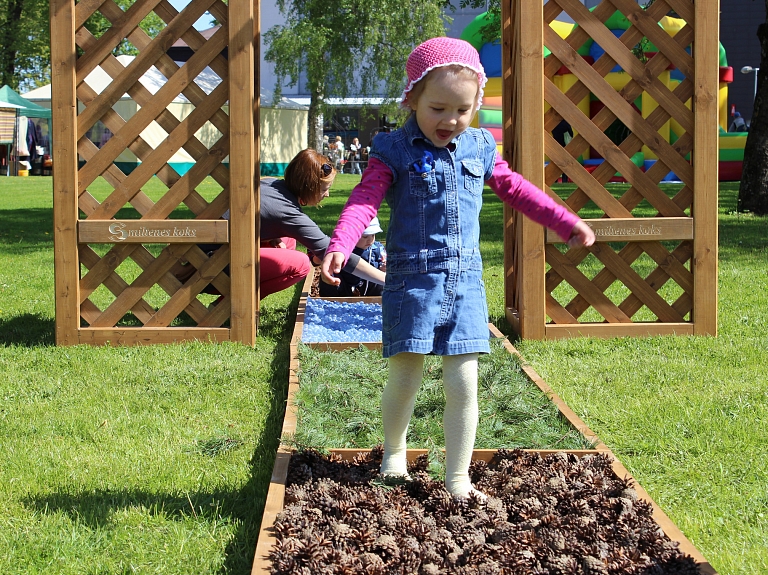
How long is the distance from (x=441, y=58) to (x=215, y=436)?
1.95m

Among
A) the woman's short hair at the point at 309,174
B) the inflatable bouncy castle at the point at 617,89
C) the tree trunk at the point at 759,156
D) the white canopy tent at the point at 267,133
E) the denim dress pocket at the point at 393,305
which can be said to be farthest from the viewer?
the white canopy tent at the point at 267,133

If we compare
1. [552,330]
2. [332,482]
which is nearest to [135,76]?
[552,330]

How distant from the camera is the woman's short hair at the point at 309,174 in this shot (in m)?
6.24

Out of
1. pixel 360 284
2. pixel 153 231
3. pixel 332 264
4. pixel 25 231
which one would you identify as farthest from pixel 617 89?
pixel 332 264

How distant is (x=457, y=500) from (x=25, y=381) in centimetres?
286

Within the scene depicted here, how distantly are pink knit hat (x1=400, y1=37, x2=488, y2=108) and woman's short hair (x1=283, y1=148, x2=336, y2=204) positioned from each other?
328cm

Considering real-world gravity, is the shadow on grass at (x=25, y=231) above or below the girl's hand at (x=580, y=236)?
below

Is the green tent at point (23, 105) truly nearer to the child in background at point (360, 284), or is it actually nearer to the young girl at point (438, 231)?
the child in background at point (360, 284)

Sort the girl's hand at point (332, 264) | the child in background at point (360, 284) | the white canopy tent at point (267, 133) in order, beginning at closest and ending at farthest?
the girl's hand at point (332, 264) < the child in background at point (360, 284) < the white canopy tent at point (267, 133)

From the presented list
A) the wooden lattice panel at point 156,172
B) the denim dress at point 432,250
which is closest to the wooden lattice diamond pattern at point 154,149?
the wooden lattice panel at point 156,172

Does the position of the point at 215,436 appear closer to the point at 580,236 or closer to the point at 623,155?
the point at 580,236

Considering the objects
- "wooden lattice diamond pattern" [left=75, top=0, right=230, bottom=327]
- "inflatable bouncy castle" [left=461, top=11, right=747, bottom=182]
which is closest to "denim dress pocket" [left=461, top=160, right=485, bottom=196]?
"wooden lattice diamond pattern" [left=75, top=0, right=230, bottom=327]

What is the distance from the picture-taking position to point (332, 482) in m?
3.08

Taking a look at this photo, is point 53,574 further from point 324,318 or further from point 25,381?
point 324,318
